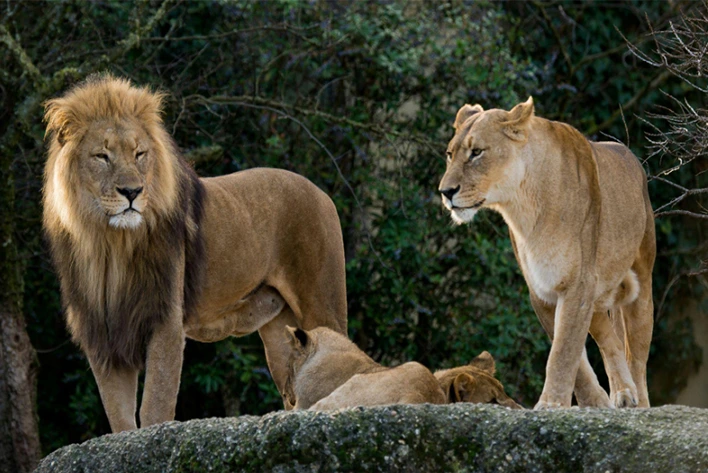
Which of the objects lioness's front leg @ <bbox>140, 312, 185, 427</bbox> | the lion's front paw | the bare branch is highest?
the bare branch

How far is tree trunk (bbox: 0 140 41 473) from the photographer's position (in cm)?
650

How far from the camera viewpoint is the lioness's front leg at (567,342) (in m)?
4.33

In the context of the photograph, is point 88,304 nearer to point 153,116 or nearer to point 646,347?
point 153,116

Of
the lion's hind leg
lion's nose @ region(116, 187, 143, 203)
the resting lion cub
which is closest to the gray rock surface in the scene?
the resting lion cub

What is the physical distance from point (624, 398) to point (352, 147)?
3.64 m

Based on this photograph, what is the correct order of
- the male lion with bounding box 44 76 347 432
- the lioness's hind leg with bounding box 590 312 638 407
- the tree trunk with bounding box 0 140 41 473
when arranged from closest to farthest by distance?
the male lion with bounding box 44 76 347 432 < the lioness's hind leg with bounding box 590 312 638 407 < the tree trunk with bounding box 0 140 41 473

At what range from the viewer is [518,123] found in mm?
4520

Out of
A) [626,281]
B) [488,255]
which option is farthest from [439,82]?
[626,281]

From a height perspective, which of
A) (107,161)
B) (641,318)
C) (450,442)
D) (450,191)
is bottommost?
(641,318)

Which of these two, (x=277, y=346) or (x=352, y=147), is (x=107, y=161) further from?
(x=352, y=147)

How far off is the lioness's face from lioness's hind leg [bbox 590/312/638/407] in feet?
6.57

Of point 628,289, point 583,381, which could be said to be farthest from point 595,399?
point 628,289

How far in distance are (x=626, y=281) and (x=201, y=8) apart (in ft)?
13.2

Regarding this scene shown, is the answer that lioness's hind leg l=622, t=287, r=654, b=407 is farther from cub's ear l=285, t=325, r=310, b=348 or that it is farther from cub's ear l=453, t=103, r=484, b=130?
cub's ear l=285, t=325, r=310, b=348
